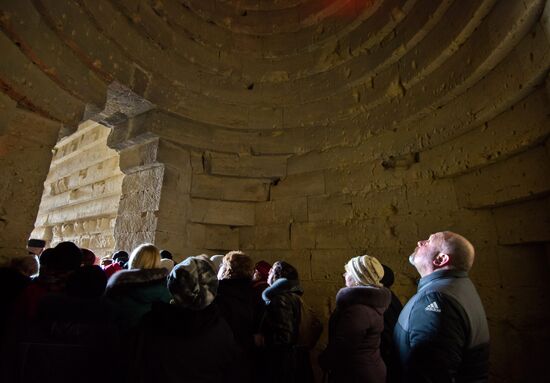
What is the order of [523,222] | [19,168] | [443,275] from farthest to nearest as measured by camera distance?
1. [523,222]
2. [19,168]
3. [443,275]

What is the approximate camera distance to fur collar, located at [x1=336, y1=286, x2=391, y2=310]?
5.79ft

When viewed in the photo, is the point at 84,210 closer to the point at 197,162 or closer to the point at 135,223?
the point at 135,223

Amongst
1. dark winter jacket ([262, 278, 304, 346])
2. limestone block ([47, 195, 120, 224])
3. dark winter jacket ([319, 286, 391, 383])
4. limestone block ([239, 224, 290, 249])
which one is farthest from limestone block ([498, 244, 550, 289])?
limestone block ([47, 195, 120, 224])

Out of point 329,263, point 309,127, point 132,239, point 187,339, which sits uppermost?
point 309,127

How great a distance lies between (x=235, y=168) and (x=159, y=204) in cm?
118

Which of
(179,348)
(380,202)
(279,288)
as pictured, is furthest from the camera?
(380,202)

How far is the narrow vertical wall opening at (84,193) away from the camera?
560 cm

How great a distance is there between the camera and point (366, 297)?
1766 mm

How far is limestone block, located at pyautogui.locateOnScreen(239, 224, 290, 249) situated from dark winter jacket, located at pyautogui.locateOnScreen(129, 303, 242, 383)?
3.00 metres

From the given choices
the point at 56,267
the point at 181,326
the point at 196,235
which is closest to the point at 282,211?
the point at 196,235

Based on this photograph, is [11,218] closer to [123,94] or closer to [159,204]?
[159,204]

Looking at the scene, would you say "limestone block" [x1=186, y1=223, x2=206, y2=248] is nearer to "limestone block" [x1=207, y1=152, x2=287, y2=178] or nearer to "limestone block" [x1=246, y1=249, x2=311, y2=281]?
"limestone block" [x1=246, y1=249, x2=311, y2=281]

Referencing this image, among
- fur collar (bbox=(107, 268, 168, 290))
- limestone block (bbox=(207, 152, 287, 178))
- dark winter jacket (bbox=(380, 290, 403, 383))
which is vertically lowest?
dark winter jacket (bbox=(380, 290, 403, 383))

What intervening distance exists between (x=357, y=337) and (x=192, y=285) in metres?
0.90
